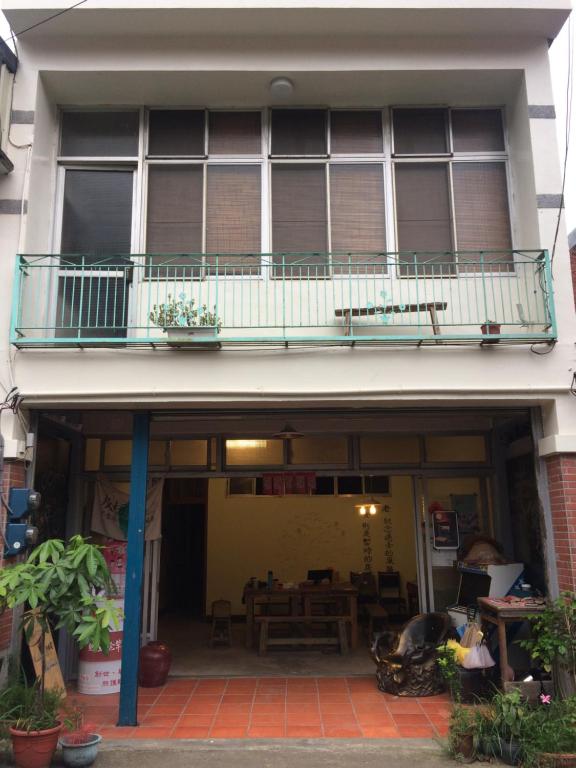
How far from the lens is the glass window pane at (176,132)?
8.05 metres

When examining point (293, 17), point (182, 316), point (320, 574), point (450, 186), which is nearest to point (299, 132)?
point (293, 17)

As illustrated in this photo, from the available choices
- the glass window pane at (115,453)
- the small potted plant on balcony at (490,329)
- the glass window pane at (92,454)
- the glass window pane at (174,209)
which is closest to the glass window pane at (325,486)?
the glass window pane at (115,453)

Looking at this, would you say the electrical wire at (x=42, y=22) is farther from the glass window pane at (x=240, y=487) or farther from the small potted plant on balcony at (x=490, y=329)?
the glass window pane at (x=240, y=487)

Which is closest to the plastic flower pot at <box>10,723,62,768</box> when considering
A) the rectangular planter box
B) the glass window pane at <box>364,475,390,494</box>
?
the rectangular planter box

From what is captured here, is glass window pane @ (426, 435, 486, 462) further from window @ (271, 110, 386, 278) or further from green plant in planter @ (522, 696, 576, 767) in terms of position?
green plant in planter @ (522, 696, 576, 767)

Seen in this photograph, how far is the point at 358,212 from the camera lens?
788 cm

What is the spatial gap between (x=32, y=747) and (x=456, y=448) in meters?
6.12

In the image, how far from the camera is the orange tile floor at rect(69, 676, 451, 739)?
624cm

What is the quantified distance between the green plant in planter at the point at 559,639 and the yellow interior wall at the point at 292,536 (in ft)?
21.6

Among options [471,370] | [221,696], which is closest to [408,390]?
[471,370]

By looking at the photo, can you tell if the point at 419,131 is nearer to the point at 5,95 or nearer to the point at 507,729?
the point at 5,95

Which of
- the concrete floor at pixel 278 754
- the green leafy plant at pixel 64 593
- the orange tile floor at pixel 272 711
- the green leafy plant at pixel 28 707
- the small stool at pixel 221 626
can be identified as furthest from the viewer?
the small stool at pixel 221 626

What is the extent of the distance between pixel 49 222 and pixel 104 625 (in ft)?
16.1

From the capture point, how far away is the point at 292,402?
6.80 meters
